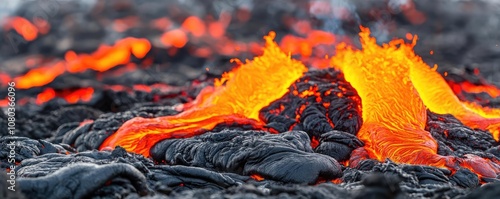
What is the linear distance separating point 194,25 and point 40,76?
8.90 meters

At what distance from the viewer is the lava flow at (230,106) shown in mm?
13141

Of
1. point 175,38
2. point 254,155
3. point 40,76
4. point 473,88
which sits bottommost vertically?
point 254,155

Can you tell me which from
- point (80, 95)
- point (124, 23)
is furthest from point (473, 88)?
point (124, 23)

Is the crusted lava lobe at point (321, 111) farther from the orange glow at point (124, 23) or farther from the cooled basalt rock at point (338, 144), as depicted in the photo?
the orange glow at point (124, 23)

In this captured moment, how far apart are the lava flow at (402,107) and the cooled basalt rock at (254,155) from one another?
1.50 metres

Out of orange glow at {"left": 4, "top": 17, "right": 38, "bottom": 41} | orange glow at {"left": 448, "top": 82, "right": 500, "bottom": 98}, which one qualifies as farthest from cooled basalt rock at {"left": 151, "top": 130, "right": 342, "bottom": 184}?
orange glow at {"left": 4, "top": 17, "right": 38, "bottom": 41}

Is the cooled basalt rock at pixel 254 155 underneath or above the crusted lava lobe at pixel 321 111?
underneath

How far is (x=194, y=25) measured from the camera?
34750 millimetres

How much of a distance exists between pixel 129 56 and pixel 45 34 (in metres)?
5.38

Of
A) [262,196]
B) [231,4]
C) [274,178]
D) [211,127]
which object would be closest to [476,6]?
[231,4]

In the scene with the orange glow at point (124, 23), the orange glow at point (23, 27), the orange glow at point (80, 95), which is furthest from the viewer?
the orange glow at point (124, 23)

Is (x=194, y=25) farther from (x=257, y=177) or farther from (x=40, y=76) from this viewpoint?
(x=257, y=177)

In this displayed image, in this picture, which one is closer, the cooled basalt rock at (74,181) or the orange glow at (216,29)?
the cooled basalt rock at (74,181)

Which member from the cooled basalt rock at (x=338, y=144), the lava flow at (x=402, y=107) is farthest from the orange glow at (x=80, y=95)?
the cooled basalt rock at (x=338, y=144)
